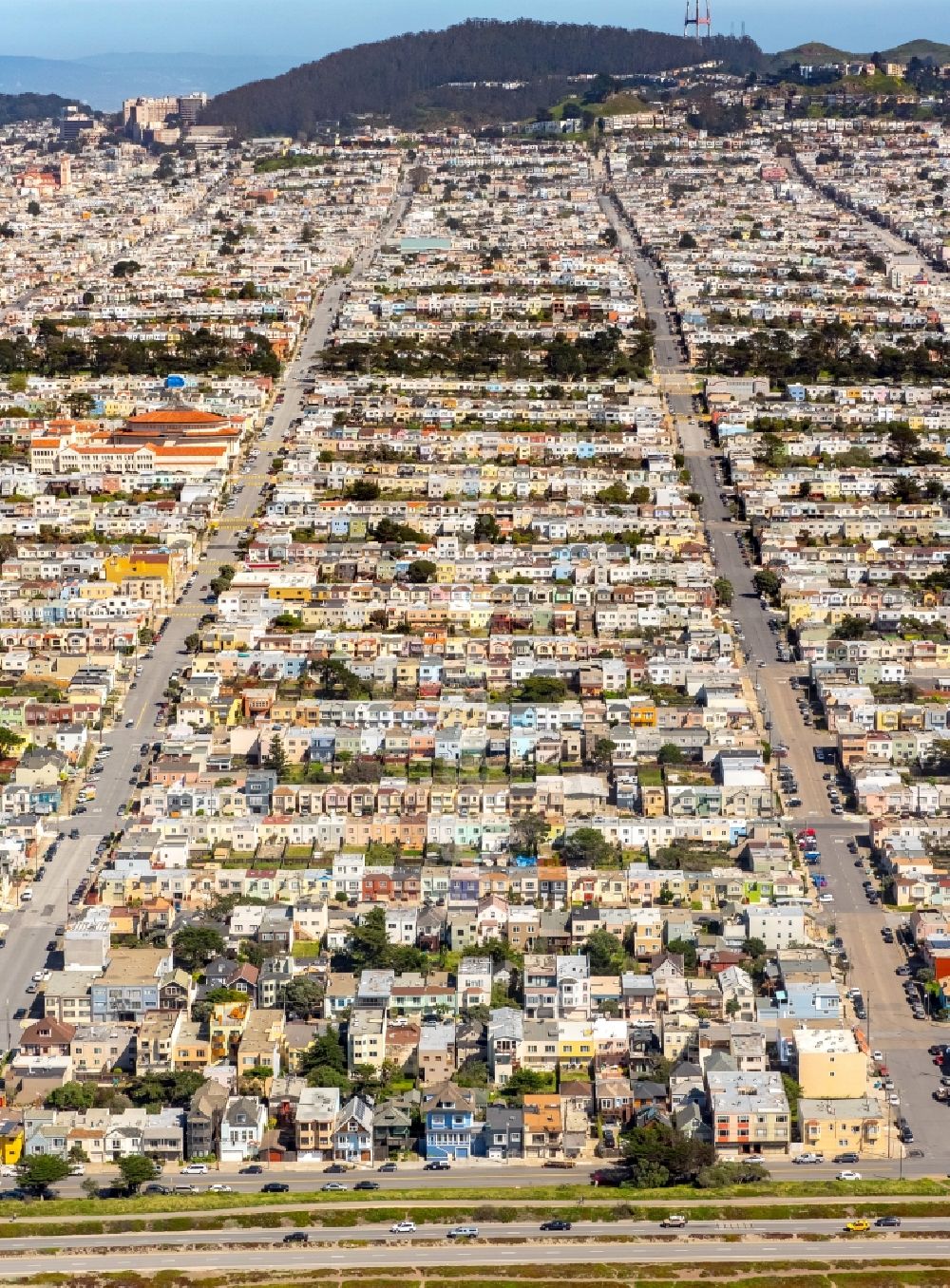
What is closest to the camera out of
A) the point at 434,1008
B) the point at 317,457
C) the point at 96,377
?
the point at 434,1008

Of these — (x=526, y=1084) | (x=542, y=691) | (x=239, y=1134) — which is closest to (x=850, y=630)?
(x=542, y=691)

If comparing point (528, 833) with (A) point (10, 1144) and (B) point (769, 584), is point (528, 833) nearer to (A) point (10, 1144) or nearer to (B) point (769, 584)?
(A) point (10, 1144)

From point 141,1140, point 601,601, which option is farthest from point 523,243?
point 141,1140

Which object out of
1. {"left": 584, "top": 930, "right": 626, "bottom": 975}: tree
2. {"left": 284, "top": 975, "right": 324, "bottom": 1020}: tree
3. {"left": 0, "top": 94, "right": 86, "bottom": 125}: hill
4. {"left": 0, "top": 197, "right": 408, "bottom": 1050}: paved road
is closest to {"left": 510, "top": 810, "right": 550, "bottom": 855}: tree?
{"left": 584, "top": 930, "right": 626, "bottom": 975}: tree

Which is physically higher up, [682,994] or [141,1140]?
[682,994]

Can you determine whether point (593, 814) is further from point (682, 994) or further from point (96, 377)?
point (96, 377)

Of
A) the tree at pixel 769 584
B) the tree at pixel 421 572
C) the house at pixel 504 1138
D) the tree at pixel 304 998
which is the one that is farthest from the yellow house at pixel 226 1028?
the tree at pixel 769 584

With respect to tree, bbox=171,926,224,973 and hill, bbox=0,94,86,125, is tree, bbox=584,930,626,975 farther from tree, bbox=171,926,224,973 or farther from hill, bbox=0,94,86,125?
hill, bbox=0,94,86,125
